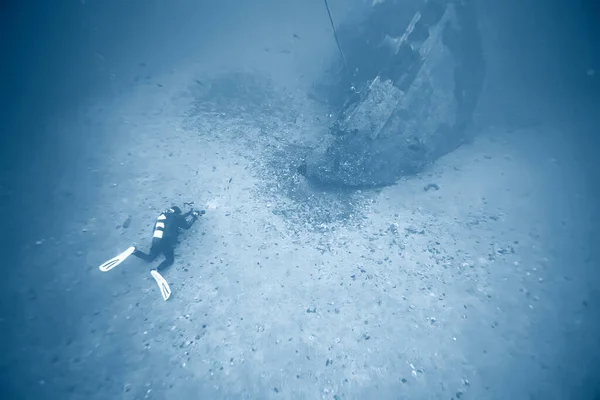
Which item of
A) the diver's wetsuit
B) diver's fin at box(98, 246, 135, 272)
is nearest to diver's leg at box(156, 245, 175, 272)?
the diver's wetsuit

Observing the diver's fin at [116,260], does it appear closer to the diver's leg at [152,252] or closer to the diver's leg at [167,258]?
the diver's leg at [152,252]

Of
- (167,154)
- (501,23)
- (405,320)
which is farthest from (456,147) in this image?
(167,154)

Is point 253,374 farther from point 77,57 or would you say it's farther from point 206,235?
point 77,57

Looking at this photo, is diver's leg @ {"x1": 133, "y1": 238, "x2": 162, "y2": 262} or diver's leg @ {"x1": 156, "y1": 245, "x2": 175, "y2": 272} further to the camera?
diver's leg @ {"x1": 156, "y1": 245, "x2": 175, "y2": 272}

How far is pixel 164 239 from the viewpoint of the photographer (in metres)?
5.73

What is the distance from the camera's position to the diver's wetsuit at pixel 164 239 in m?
5.66

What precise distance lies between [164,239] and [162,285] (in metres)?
0.95

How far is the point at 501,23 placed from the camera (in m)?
9.38

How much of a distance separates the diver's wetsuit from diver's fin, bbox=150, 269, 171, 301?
0.60 ft

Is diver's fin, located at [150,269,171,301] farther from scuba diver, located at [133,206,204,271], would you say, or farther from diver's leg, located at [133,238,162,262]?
diver's leg, located at [133,238,162,262]

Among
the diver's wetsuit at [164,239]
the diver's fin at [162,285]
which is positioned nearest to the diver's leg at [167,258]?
the diver's wetsuit at [164,239]

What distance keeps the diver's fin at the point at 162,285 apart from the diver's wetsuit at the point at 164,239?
18 centimetres

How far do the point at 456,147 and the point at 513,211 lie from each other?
2807 mm

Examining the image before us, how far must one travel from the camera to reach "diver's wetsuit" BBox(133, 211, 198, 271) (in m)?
5.66
